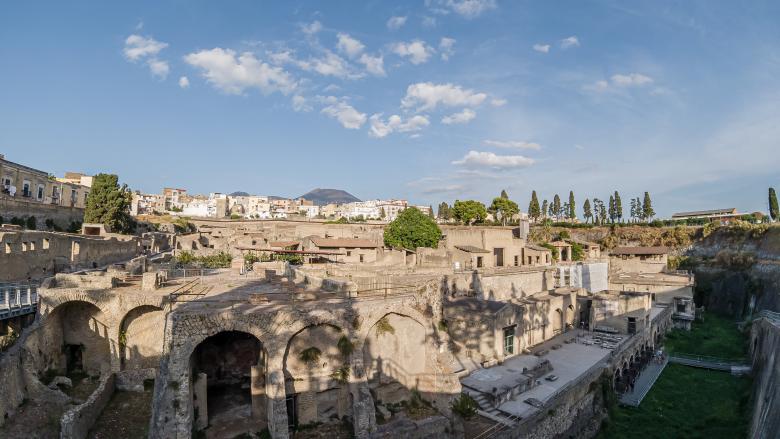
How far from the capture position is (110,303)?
18.3 metres

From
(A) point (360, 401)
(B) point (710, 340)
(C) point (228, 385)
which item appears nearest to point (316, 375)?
(A) point (360, 401)

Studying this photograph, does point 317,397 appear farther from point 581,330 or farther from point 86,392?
point 581,330

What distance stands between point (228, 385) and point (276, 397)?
202 inches

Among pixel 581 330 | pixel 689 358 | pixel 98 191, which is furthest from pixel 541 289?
pixel 98 191

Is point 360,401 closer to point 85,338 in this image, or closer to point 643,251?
point 85,338

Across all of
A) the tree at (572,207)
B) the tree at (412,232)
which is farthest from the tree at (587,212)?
the tree at (412,232)

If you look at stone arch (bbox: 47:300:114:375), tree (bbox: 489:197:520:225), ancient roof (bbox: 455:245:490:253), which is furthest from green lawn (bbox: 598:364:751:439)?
tree (bbox: 489:197:520:225)

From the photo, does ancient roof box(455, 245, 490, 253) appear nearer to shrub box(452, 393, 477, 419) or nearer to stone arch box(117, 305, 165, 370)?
shrub box(452, 393, 477, 419)

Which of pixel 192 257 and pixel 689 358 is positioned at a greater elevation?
pixel 192 257

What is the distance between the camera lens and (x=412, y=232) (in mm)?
56750

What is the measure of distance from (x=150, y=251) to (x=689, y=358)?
160 feet

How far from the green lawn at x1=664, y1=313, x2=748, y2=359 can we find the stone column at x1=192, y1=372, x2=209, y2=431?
35046mm

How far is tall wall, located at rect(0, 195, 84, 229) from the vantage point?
107 ft

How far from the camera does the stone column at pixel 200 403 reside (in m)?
14.0
